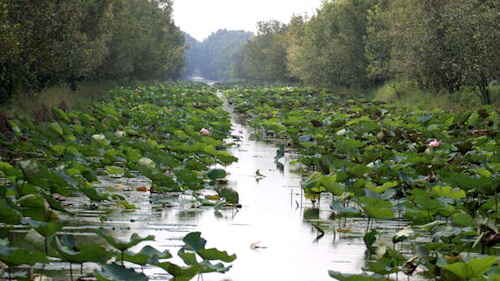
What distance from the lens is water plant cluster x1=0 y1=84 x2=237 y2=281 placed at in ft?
11.6

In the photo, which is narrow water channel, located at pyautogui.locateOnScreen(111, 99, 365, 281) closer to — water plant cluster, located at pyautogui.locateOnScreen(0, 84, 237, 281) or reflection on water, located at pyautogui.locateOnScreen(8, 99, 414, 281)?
reflection on water, located at pyautogui.locateOnScreen(8, 99, 414, 281)

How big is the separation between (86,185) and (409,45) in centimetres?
2284

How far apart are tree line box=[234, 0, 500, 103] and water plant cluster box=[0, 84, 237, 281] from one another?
33.0 ft

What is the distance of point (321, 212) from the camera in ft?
23.2

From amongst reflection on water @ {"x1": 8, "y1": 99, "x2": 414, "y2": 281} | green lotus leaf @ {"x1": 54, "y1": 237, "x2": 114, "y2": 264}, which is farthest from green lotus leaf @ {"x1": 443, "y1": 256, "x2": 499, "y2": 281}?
green lotus leaf @ {"x1": 54, "y1": 237, "x2": 114, "y2": 264}

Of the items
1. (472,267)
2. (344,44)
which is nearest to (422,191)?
(472,267)

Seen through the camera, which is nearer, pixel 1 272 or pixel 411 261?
pixel 1 272

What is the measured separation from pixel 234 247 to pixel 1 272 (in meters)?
1.92

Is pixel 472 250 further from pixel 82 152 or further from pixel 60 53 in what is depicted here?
pixel 60 53

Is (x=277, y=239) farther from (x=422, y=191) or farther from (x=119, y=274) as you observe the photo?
(x=119, y=274)

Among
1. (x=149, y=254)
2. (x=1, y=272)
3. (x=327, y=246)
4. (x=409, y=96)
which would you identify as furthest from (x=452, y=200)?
(x=409, y=96)

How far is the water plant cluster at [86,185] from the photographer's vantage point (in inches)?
139

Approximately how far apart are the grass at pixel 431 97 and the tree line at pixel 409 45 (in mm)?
444

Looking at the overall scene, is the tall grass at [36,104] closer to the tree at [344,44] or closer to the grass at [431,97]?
the grass at [431,97]
